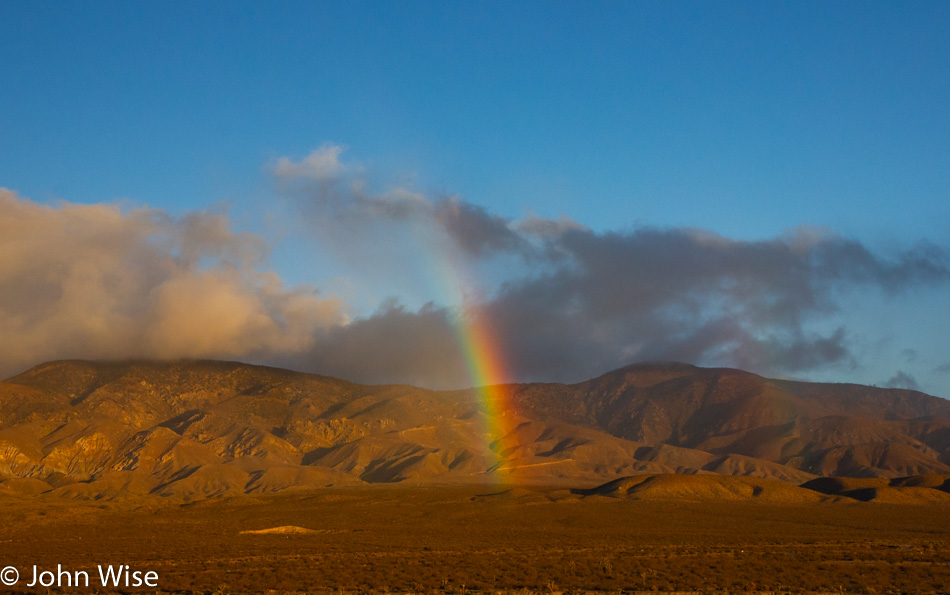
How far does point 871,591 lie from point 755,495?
13137 cm

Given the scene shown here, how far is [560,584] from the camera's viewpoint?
161 ft

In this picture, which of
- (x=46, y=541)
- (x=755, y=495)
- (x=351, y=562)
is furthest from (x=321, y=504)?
(x=351, y=562)

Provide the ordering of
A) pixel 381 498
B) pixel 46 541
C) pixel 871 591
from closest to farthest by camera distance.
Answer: pixel 871 591, pixel 46 541, pixel 381 498

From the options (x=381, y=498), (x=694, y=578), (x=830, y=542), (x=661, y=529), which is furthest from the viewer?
(x=381, y=498)

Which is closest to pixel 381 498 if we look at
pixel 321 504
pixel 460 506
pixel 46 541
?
pixel 321 504

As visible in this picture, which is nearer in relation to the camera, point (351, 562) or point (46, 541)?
point (351, 562)

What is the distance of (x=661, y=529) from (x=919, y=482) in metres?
126

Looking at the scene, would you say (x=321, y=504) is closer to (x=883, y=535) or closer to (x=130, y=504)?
(x=130, y=504)

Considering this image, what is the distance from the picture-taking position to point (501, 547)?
74.4m

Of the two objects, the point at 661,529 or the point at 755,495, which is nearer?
the point at 661,529

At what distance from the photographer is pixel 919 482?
636 feet

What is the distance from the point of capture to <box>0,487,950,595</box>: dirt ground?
165 feet

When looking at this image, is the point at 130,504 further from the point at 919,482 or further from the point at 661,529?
the point at 919,482

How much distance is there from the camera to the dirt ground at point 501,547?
50.2 metres
